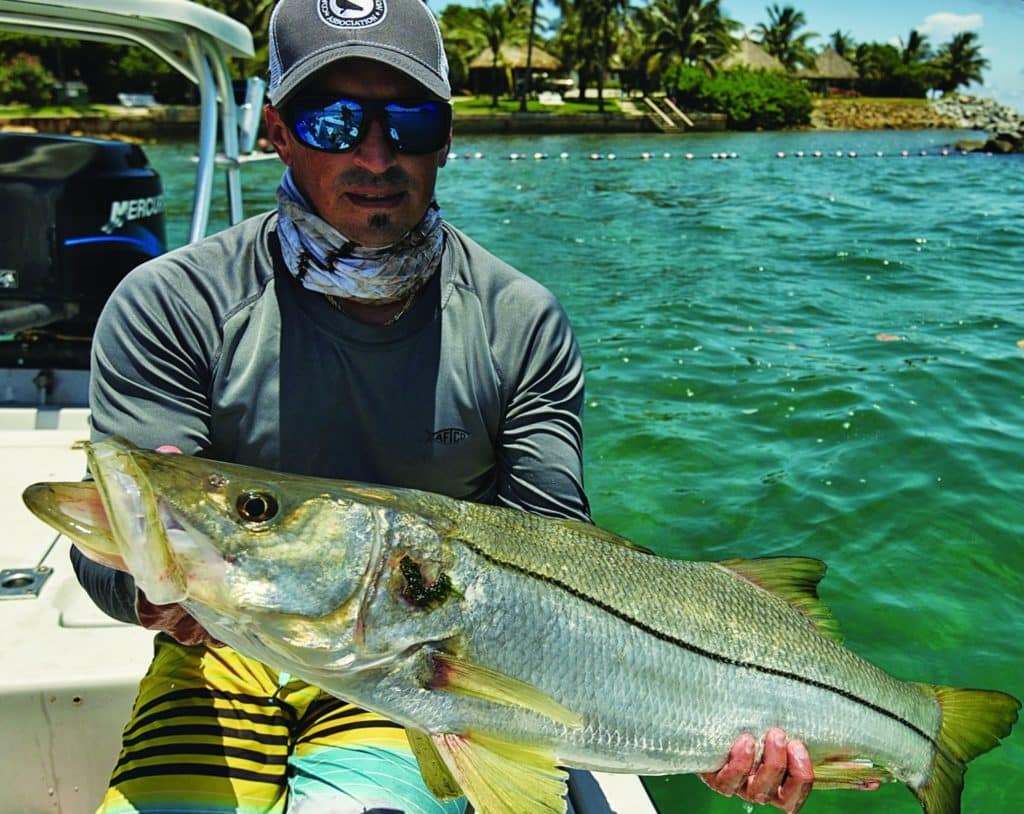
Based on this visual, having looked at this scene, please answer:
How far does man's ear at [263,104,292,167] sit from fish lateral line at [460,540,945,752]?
1.33 m

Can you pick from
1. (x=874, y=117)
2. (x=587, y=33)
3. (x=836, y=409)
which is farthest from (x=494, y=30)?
(x=836, y=409)

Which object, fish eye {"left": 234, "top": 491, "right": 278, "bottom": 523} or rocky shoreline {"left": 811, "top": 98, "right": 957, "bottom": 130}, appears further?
rocky shoreline {"left": 811, "top": 98, "right": 957, "bottom": 130}

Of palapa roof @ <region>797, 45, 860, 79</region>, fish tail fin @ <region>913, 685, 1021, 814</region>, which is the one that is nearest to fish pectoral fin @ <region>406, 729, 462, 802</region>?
fish tail fin @ <region>913, 685, 1021, 814</region>

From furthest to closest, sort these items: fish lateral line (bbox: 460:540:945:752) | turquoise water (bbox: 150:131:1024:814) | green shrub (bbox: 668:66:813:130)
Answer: green shrub (bbox: 668:66:813:130) → turquoise water (bbox: 150:131:1024:814) → fish lateral line (bbox: 460:540:945:752)

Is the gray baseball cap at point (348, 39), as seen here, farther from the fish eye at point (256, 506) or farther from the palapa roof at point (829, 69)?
the palapa roof at point (829, 69)

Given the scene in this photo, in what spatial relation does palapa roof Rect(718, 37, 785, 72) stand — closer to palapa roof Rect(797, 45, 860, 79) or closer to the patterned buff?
palapa roof Rect(797, 45, 860, 79)

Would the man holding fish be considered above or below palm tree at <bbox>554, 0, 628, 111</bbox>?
below

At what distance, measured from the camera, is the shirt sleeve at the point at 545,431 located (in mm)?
2658

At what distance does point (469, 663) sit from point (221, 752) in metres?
0.84

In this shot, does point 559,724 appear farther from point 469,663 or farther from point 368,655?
point 368,655

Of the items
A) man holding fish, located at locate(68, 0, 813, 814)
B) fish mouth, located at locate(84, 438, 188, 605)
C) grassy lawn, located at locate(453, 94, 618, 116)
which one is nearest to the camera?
fish mouth, located at locate(84, 438, 188, 605)

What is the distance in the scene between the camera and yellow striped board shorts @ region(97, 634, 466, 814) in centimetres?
226

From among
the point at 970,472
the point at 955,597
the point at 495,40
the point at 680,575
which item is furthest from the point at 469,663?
the point at 495,40

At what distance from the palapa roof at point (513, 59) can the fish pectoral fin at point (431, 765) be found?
76.0 m
